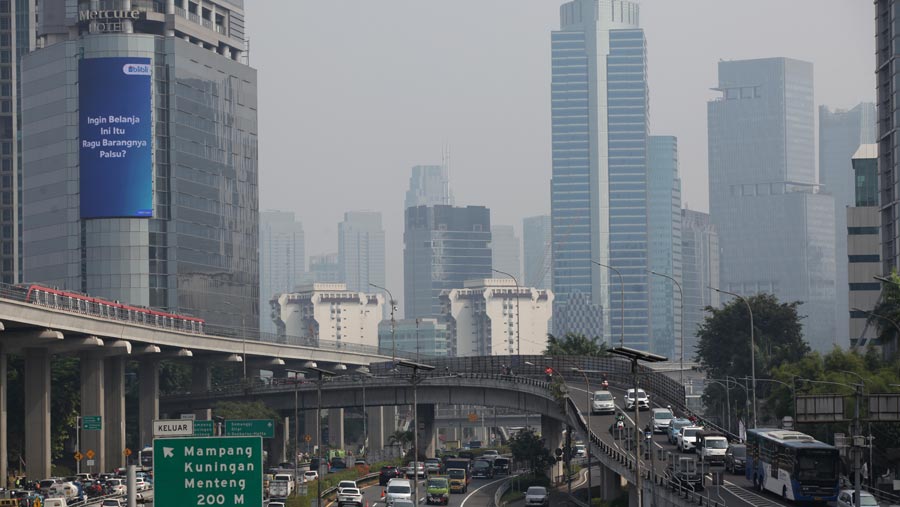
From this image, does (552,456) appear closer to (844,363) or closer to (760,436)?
(844,363)

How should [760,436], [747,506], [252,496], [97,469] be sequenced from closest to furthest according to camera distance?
[252,496]
[747,506]
[760,436]
[97,469]

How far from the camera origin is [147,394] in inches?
7505

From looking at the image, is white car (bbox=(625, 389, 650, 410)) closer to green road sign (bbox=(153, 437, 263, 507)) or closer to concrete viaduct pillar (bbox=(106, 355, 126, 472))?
concrete viaduct pillar (bbox=(106, 355, 126, 472))

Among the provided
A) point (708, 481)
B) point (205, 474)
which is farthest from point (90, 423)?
point (205, 474)

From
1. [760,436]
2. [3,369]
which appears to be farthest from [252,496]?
[3,369]

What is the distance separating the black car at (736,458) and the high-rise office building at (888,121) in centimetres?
6859

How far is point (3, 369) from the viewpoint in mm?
140750

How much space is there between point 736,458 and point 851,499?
2249 cm

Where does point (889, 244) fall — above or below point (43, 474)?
above

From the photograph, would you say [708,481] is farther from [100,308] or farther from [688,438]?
[100,308]

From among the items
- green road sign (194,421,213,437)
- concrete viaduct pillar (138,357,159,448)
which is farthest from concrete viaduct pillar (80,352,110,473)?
green road sign (194,421,213,437)

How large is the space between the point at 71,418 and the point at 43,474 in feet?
79.6

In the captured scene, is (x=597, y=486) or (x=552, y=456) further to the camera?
(x=552, y=456)

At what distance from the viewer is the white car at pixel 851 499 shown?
225ft
